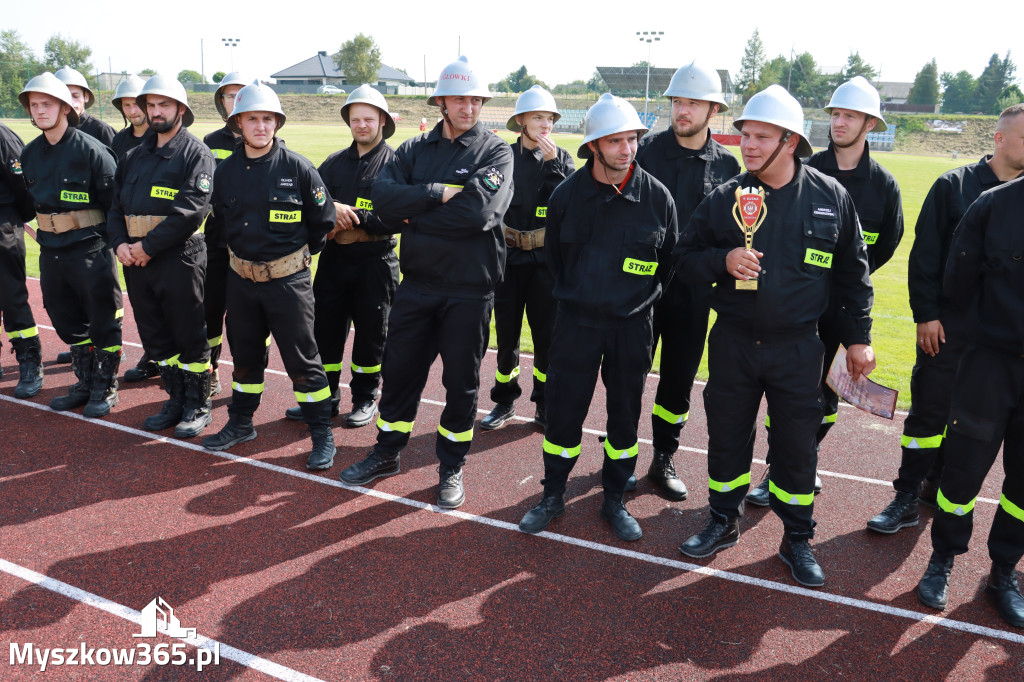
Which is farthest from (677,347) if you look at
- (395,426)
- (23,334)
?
(23,334)

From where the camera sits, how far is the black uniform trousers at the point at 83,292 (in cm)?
605

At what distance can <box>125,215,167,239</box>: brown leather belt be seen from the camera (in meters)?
5.53

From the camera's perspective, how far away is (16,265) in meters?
6.58

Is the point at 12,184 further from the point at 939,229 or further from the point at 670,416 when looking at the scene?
the point at 939,229

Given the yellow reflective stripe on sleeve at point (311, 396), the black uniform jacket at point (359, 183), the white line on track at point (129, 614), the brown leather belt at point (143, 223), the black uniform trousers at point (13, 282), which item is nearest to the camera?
the white line on track at point (129, 614)

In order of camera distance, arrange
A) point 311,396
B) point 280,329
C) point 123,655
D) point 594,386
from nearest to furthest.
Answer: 1. point 123,655
2. point 594,386
3. point 280,329
4. point 311,396

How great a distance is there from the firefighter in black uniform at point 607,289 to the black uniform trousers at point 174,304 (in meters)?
2.91

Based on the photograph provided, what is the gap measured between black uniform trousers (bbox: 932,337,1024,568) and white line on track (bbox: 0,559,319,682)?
3.29 metres

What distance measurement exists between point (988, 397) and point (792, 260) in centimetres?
116

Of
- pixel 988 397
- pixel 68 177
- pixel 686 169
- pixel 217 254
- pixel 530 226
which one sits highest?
pixel 686 169

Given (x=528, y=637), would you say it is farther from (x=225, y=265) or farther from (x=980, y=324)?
(x=225, y=265)

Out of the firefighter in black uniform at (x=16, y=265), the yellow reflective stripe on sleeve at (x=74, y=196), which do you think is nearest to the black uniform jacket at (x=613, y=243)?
the yellow reflective stripe on sleeve at (x=74, y=196)

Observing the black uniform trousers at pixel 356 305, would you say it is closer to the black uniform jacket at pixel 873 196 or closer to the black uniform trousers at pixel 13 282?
Answer: the black uniform trousers at pixel 13 282

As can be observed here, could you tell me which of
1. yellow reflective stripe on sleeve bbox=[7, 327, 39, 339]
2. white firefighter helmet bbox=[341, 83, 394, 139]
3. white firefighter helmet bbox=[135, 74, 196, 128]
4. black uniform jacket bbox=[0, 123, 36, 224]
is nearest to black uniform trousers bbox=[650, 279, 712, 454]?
white firefighter helmet bbox=[341, 83, 394, 139]
